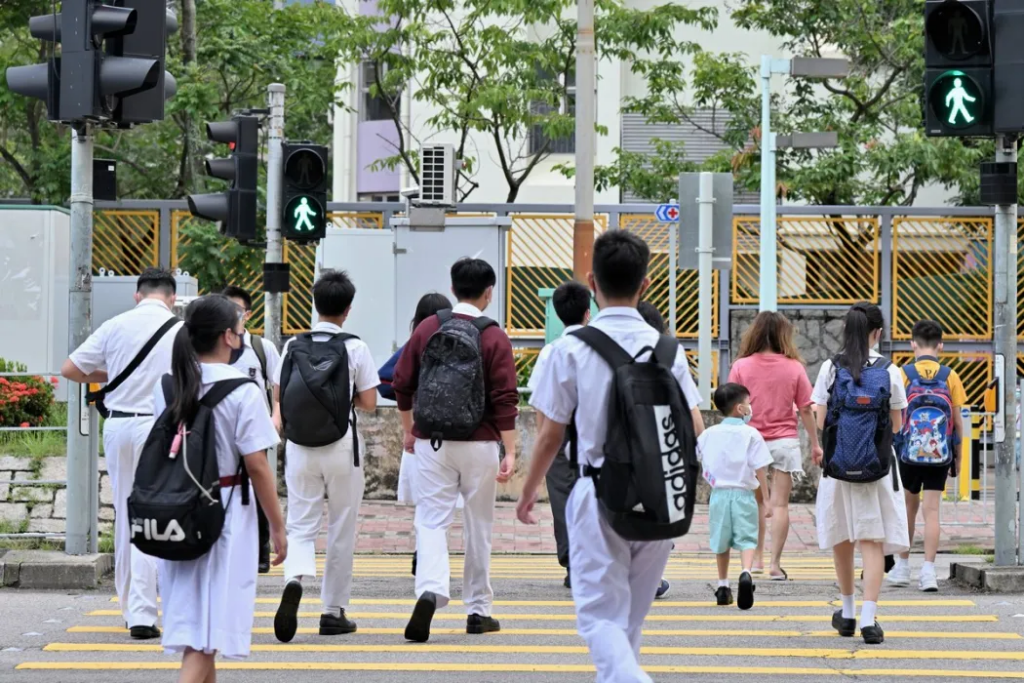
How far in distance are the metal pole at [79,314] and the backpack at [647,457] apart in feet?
19.3

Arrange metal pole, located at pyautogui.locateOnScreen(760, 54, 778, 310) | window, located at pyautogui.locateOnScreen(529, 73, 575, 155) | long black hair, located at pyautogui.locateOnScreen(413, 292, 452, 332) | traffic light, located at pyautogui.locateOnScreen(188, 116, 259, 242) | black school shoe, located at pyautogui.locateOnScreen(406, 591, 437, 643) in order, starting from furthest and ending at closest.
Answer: window, located at pyautogui.locateOnScreen(529, 73, 575, 155)
metal pole, located at pyautogui.locateOnScreen(760, 54, 778, 310)
traffic light, located at pyautogui.locateOnScreen(188, 116, 259, 242)
long black hair, located at pyautogui.locateOnScreen(413, 292, 452, 332)
black school shoe, located at pyautogui.locateOnScreen(406, 591, 437, 643)

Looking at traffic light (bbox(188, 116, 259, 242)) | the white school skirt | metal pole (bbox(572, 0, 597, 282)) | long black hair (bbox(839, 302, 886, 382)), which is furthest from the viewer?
metal pole (bbox(572, 0, 597, 282))

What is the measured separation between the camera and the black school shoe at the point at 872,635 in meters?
8.57

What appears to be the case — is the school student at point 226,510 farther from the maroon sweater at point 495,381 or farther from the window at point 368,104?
the window at point 368,104

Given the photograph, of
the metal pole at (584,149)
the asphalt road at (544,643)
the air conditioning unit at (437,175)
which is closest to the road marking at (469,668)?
the asphalt road at (544,643)

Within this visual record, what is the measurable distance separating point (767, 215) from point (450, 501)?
32.9ft

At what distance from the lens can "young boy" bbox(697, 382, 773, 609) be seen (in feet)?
32.5

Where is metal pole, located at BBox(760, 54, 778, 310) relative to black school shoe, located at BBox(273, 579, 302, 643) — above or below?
above

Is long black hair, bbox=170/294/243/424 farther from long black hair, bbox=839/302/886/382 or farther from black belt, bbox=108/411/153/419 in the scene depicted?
long black hair, bbox=839/302/886/382

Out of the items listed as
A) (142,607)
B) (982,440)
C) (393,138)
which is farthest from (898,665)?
(393,138)

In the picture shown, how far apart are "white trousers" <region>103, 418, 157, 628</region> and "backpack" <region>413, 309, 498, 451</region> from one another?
151 cm

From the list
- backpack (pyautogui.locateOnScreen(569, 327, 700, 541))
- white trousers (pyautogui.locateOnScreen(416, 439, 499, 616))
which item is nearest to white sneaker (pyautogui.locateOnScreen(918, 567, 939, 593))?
white trousers (pyautogui.locateOnScreen(416, 439, 499, 616))

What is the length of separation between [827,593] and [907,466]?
3.59 feet

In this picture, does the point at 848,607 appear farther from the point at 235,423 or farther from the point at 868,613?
the point at 235,423
